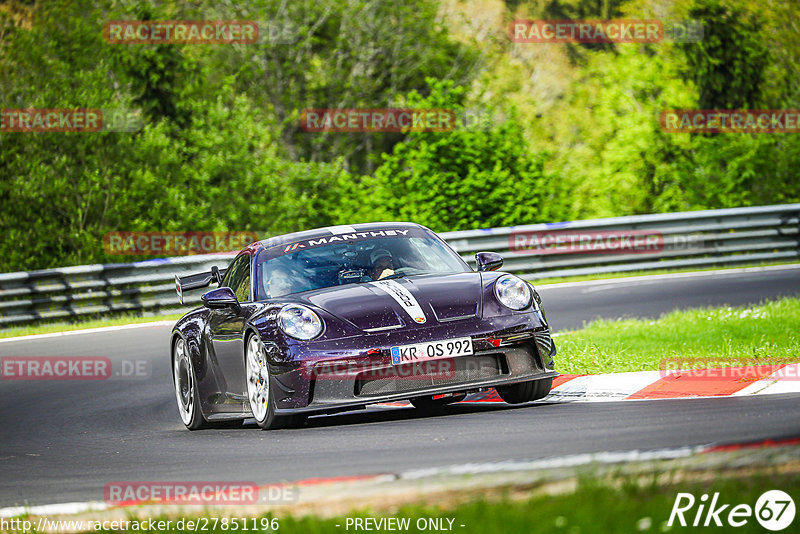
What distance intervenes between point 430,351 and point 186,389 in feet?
8.76

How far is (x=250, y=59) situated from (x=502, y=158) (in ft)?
59.3

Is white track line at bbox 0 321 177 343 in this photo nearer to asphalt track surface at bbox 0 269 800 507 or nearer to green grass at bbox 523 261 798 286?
asphalt track surface at bbox 0 269 800 507

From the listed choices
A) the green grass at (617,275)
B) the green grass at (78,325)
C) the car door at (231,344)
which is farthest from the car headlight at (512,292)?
the green grass at (617,275)

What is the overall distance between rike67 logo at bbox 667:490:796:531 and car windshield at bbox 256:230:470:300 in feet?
15.2

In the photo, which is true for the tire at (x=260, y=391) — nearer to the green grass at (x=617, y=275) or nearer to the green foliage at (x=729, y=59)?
the green grass at (x=617, y=275)

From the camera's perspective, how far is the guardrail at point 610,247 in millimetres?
18234

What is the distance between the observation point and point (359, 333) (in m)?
7.11

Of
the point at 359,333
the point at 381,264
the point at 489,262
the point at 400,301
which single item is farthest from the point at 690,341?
the point at 359,333

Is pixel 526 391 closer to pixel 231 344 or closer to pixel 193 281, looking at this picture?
pixel 231 344

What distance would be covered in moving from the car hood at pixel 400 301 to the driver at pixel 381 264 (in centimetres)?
39

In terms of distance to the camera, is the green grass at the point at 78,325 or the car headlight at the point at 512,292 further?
the green grass at the point at 78,325

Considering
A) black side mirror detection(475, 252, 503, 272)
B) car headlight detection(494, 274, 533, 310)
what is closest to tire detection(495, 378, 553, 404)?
car headlight detection(494, 274, 533, 310)

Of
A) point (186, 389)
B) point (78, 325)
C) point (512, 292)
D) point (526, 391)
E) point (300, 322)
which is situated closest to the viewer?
point (300, 322)

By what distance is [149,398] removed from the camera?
34.4ft
